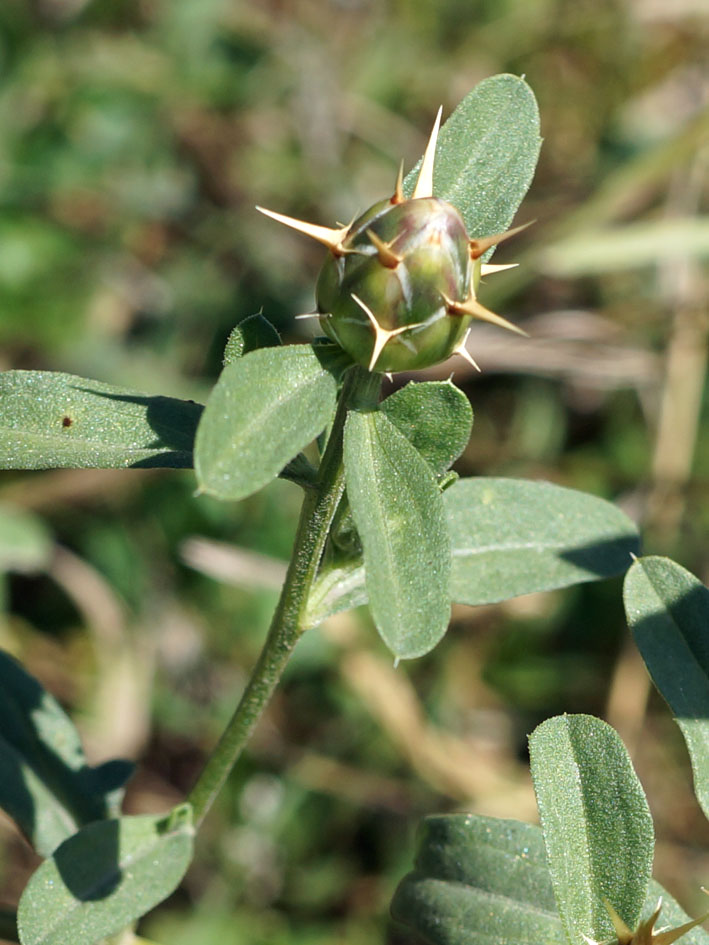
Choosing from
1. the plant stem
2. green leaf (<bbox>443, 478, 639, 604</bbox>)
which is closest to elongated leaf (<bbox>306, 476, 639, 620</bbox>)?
green leaf (<bbox>443, 478, 639, 604</bbox>)

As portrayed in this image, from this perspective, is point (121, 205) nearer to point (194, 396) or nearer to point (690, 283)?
point (194, 396)

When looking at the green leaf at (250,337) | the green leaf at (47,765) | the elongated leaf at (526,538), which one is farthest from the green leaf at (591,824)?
the green leaf at (47,765)

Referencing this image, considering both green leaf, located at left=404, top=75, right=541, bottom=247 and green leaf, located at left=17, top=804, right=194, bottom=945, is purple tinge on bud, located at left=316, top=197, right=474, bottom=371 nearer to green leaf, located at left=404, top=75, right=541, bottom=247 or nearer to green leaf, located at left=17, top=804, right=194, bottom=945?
green leaf, located at left=404, top=75, right=541, bottom=247

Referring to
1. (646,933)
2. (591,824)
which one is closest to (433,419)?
(591,824)

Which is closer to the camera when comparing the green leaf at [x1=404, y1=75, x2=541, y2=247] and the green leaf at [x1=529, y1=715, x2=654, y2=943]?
the green leaf at [x1=529, y1=715, x2=654, y2=943]

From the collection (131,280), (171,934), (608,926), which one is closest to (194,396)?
(131,280)

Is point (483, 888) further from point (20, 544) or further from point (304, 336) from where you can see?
point (304, 336)

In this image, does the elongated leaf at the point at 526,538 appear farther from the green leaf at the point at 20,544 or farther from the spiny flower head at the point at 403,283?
the green leaf at the point at 20,544
